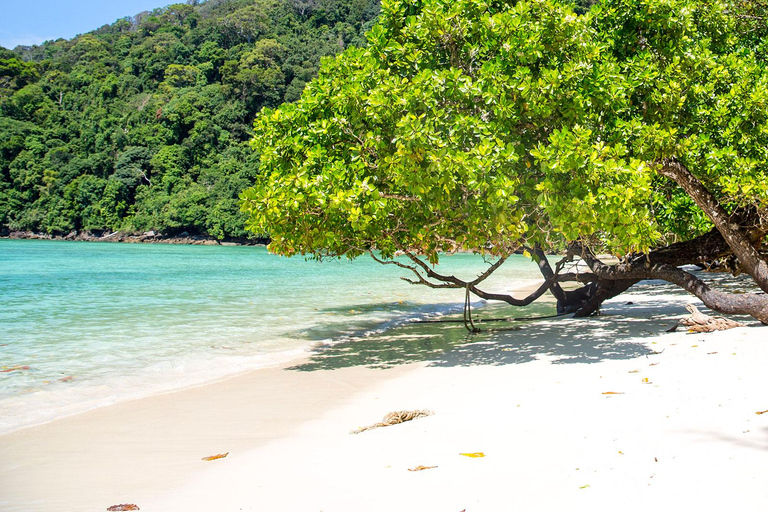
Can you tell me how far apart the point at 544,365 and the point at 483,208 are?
2084mm

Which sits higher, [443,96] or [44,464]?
[443,96]

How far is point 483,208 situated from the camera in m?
7.51

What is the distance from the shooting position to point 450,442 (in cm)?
442

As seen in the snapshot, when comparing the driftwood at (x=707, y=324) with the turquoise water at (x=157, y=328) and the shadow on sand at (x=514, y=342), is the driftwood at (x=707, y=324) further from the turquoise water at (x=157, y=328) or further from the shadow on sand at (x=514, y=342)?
the turquoise water at (x=157, y=328)

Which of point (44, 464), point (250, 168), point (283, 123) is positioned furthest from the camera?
point (250, 168)

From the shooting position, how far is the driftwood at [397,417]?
5.28 meters

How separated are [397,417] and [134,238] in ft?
298

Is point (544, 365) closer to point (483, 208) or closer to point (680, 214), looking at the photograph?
point (483, 208)

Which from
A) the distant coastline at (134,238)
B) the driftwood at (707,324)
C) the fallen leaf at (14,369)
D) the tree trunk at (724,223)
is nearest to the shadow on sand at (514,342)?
the driftwood at (707,324)

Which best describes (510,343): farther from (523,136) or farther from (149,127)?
(149,127)

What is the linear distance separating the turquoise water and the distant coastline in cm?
5808

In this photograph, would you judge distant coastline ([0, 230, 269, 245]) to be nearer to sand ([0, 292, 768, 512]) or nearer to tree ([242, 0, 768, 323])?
tree ([242, 0, 768, 323])

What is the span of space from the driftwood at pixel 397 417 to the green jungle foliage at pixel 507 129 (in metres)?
2.46

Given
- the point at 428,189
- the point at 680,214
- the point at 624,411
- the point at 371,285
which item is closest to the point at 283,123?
the point at 428,189
